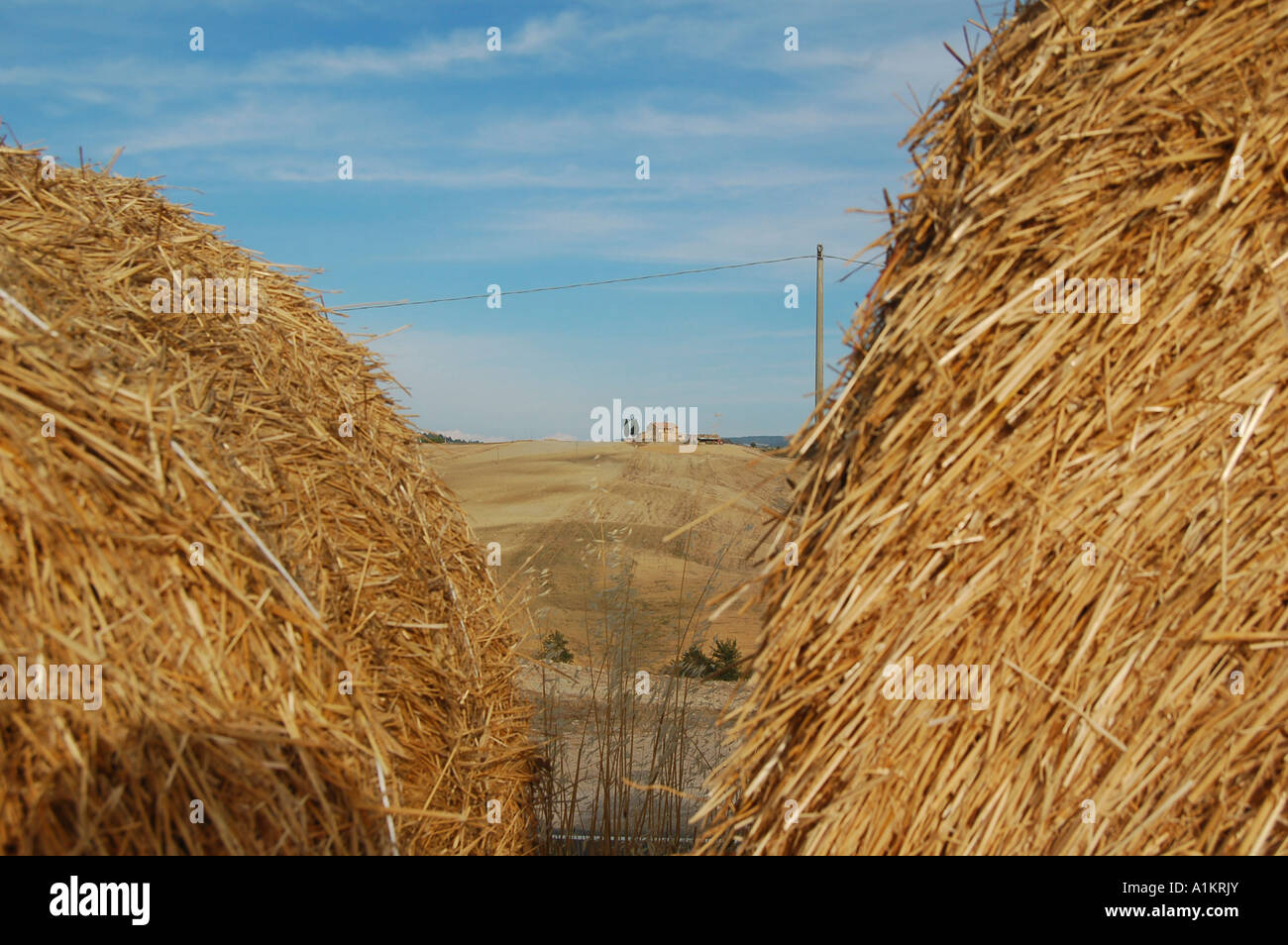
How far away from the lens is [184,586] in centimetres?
221

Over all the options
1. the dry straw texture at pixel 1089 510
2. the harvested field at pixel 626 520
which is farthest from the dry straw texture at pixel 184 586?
the dry straw texture at pixel 1089 510

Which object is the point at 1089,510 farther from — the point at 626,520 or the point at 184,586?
the point at 626,520

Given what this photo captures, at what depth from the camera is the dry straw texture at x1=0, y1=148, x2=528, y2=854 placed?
Answer: 205cm

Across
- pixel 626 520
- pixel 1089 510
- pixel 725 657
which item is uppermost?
pixel 1089 510

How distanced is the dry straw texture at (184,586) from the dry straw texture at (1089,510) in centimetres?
124

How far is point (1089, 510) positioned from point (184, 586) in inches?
87.4

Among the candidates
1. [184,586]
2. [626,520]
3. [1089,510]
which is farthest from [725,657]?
[184,586]

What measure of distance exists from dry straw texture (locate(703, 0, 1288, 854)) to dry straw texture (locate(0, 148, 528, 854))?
1.24 meters

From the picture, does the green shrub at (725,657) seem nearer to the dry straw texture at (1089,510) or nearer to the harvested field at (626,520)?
the harvested field at (626,520)

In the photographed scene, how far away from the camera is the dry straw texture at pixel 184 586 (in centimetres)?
205

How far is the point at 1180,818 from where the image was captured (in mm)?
2223
